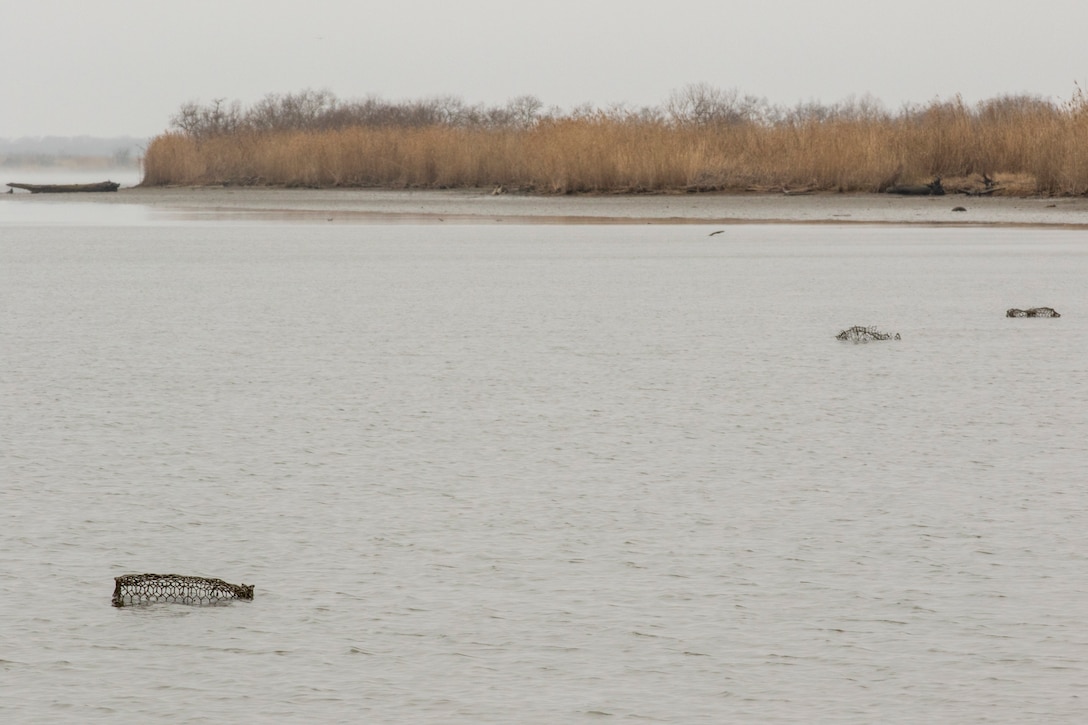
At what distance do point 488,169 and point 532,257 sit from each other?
21.1m

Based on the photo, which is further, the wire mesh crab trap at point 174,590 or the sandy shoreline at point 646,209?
the sandy shoreline at point 646,209

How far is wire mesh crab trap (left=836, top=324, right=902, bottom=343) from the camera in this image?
468 inches

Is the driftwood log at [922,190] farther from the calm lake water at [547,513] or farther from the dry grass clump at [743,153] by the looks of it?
the calm lake water at [547,513]

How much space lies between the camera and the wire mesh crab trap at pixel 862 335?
11.9 m

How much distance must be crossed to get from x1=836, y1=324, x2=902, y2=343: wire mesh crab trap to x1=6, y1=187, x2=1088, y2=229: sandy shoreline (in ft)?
53.9

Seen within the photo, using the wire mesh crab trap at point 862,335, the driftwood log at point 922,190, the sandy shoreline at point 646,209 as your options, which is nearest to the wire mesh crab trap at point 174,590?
the wire mesh crab trap at point 862,335

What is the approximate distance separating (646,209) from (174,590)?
2864cm

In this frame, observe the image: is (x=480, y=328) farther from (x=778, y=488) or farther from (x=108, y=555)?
(x=108, y=555)

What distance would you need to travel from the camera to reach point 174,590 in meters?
5.13

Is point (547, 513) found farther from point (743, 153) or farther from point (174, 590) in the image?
point (743, 153)

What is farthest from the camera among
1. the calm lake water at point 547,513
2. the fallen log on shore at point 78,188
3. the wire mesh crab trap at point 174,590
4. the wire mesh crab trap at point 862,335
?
the fallen log on shore at point 78,188

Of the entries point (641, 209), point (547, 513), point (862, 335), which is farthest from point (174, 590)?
point (641, 209)

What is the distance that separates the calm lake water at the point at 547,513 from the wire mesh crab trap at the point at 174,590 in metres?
0.07

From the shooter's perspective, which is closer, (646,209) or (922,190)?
(646,209)
